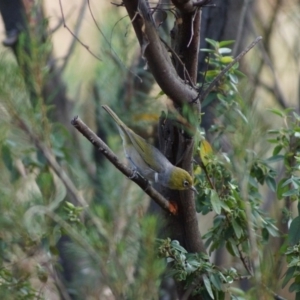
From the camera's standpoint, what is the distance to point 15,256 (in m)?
1.93

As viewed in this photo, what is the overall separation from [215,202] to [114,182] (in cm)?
73

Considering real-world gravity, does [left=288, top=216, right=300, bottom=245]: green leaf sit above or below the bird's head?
below

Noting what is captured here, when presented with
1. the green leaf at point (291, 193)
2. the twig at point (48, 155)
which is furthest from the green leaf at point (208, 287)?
the twig at point (48, 155)

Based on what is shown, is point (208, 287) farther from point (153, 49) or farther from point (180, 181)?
point (153, 49)

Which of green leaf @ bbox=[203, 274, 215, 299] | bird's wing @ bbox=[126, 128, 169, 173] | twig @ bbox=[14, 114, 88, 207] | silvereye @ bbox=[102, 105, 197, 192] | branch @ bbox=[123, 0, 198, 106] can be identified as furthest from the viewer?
bird's wing @ bbox=[126, 128, 169, 173]

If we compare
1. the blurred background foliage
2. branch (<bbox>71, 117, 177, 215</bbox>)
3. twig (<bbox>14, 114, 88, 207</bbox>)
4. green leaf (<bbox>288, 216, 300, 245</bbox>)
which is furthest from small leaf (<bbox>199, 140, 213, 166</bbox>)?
twig (<bbox>14, 114, 88, 207</bbox>)

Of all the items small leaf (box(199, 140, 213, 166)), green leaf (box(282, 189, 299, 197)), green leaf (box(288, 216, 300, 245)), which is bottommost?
green leaf (box(288, 216, 300, 245))

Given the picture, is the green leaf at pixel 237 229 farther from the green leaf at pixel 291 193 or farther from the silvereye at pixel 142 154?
the silvereye at pixel 142 154

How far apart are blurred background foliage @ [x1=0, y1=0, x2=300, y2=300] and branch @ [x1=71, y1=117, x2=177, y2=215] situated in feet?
0.22

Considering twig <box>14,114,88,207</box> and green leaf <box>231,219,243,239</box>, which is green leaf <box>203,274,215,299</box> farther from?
twig <box>14,114,88,207</box>

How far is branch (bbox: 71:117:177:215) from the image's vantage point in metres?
1.37

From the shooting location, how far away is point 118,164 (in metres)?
1.44

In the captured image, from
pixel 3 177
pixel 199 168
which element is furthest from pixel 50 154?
pixel 199 168

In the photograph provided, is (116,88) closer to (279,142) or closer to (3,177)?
(3,177)
